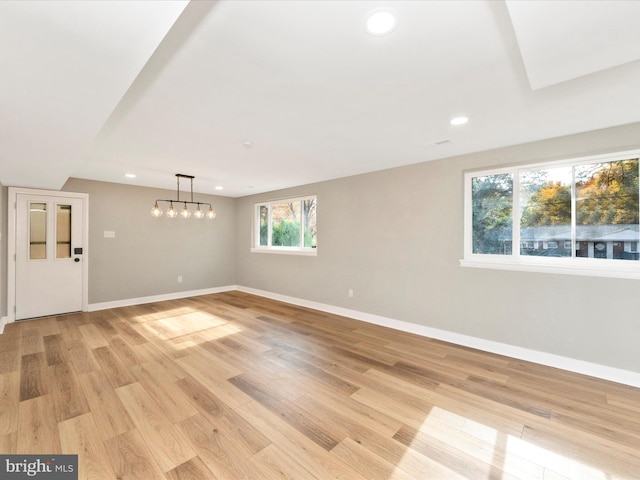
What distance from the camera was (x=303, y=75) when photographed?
1.81 m

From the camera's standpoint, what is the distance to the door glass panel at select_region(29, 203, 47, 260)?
15.1 ft

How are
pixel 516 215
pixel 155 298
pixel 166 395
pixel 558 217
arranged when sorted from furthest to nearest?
pixel 155 298 → pixel 516 215 → pixel 558 217 → pixel 166 395

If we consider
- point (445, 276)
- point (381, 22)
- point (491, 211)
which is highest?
point (381, 22)

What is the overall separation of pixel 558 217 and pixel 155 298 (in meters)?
6.87

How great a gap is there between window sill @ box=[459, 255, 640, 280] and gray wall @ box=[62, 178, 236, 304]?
5627 mm

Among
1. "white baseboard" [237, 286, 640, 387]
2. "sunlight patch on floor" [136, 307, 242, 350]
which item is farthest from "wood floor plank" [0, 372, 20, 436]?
"white baseboard" [237, 286, 640, 387]

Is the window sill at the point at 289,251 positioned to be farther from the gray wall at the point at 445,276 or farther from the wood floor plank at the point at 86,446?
the wood floor plank at the point at 86,446

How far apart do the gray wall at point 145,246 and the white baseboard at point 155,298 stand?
0.08m

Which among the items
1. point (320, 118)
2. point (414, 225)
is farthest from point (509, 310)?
point (320, 118)

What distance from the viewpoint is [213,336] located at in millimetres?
3811

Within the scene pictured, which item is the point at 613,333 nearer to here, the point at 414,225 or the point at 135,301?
the point at 414,225

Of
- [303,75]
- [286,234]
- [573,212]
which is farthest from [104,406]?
[573,212]

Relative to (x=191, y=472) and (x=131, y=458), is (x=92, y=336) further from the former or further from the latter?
(x=191, y=472)

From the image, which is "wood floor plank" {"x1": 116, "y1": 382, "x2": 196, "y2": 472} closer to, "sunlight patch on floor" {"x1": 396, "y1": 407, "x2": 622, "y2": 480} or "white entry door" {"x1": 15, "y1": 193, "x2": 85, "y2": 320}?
"sunlight patch on floor" {"x1": 396, "y1": 407, "x2": 622, "y2": 480}
